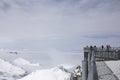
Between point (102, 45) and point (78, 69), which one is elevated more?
point (102, 45)

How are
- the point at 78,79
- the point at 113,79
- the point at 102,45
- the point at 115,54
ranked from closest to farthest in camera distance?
the point at 113,79 < the point at 115,54 < the point at 102,45 < the point at 78,79

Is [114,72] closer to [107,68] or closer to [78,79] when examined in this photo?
[107,68]

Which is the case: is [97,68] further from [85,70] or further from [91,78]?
[85,70]

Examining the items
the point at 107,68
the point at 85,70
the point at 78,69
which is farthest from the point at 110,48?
the point at 107,68

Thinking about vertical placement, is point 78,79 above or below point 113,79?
below

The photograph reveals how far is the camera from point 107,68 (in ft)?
29.1

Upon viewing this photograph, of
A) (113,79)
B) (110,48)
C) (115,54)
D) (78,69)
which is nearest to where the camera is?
(113,79)

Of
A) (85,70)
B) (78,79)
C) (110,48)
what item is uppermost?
(110,48)

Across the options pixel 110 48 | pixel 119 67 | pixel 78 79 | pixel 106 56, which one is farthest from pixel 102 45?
pixel 119 67

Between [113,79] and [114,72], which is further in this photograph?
[114,72]

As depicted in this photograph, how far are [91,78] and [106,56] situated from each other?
78.8 feet

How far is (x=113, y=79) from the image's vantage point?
7.31 m

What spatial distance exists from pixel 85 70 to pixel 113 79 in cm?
1008

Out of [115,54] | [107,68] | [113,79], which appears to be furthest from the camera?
Result: [115,54]
